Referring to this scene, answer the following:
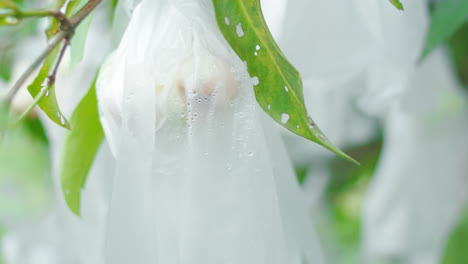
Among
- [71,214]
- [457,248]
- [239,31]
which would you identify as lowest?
[457,248]

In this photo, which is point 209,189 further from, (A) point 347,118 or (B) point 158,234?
(A) point 347,118

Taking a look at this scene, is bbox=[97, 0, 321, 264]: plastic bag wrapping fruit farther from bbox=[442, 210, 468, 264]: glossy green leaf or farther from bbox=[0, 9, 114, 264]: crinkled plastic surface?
bbox=[442, 210, 468, 264]: glossy green leaf

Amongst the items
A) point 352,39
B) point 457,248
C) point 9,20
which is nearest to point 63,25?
point 9,20

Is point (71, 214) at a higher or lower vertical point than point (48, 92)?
lower

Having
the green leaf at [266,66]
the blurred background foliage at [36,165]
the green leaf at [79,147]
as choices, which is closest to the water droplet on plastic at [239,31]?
the green leaf at [266,66]

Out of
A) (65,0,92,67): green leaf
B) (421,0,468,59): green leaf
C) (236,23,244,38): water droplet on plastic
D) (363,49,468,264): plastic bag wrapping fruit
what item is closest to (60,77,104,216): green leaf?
(65,0,92,67): green leaf

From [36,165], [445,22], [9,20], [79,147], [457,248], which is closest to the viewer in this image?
[9,20]

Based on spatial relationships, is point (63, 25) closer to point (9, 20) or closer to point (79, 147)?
point (9, 20)
